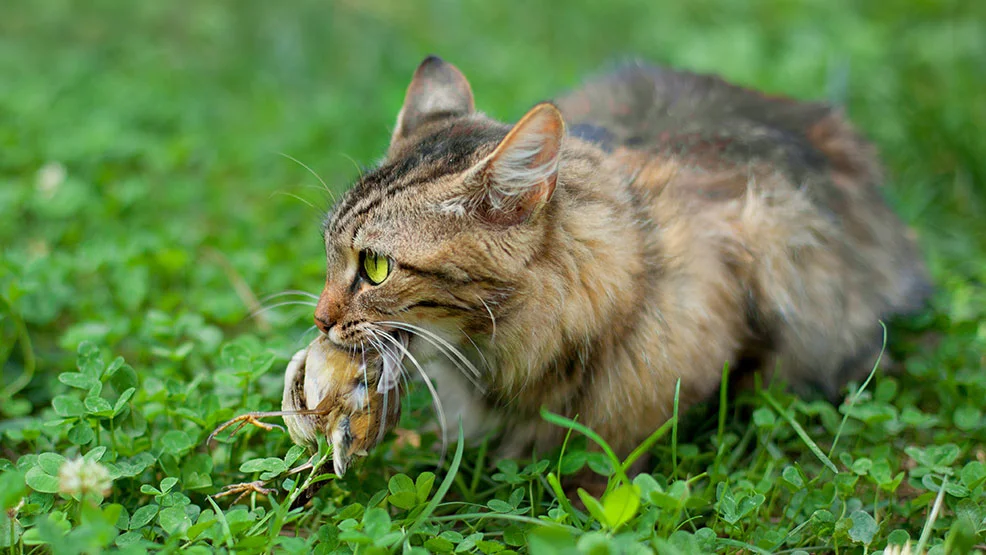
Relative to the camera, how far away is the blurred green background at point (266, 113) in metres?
2.98

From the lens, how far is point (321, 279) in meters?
3.22

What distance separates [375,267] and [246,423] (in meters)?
0.52

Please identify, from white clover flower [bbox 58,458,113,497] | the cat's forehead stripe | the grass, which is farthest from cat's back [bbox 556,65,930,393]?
white clover flower [bbox 58,458,113,497]

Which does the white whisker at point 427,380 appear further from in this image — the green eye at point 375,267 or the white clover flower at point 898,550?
the white clover flower at point 898,550

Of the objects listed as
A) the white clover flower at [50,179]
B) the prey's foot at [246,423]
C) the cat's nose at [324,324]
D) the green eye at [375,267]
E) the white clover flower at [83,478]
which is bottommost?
the prey's foot at [246,423]

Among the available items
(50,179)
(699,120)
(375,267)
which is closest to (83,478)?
(375,267)

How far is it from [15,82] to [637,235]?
425 centimetres

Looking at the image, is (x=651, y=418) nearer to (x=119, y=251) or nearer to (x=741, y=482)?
(x=741, y=482)

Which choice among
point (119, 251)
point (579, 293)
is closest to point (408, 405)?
point (579, 293)

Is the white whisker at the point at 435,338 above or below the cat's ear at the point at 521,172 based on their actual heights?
below

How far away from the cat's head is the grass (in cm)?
34

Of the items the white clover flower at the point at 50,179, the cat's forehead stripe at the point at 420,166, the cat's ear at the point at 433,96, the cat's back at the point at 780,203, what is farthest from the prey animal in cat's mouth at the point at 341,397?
the white clover flower at the point at 50,179

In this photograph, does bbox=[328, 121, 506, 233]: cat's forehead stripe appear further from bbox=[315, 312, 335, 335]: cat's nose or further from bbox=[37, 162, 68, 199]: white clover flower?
bbox=[37, 162, 68, 199]: white clover flower

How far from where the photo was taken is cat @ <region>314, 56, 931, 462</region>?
6.58ft
